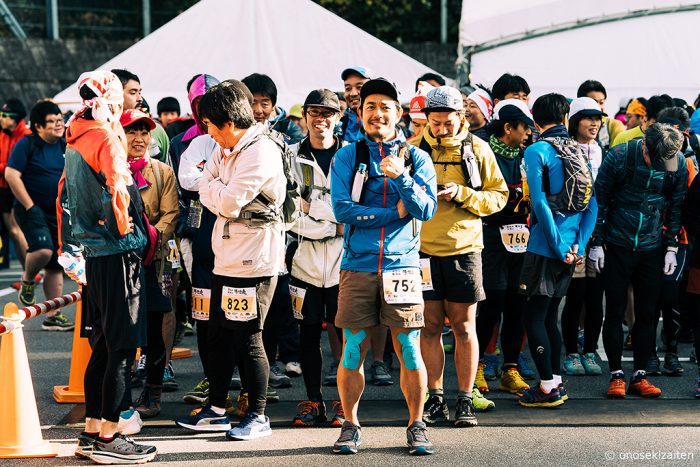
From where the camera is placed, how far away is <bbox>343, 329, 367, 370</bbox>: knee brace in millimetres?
5762

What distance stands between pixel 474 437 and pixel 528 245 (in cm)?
151

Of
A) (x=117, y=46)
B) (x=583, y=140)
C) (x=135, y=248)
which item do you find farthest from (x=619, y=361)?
(x=117, y=46)

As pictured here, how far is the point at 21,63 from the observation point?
19188 mm

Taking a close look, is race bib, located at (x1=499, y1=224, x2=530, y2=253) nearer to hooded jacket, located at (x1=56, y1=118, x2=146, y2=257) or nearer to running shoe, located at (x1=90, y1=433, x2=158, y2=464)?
hooded jacket, located at (x1=56, y1=118, x2=146, y2=257)

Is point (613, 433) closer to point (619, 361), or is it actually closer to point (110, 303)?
point (619, 361)

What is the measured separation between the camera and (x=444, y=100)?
20.1 ft

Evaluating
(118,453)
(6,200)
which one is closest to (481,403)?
(118,453)

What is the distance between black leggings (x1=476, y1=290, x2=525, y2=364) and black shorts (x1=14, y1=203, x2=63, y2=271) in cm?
446

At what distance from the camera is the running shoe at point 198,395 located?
6898mm

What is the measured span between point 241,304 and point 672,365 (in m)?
3.63

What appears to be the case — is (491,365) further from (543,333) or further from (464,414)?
(464,414)

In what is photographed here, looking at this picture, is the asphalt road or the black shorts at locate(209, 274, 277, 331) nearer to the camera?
the asphalt road

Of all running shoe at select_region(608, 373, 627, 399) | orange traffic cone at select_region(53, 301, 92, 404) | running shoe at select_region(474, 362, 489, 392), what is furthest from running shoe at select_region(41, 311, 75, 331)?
running shoe at select_region(608, 373, 627, 399)

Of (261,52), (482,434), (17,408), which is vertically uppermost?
(261,52)
